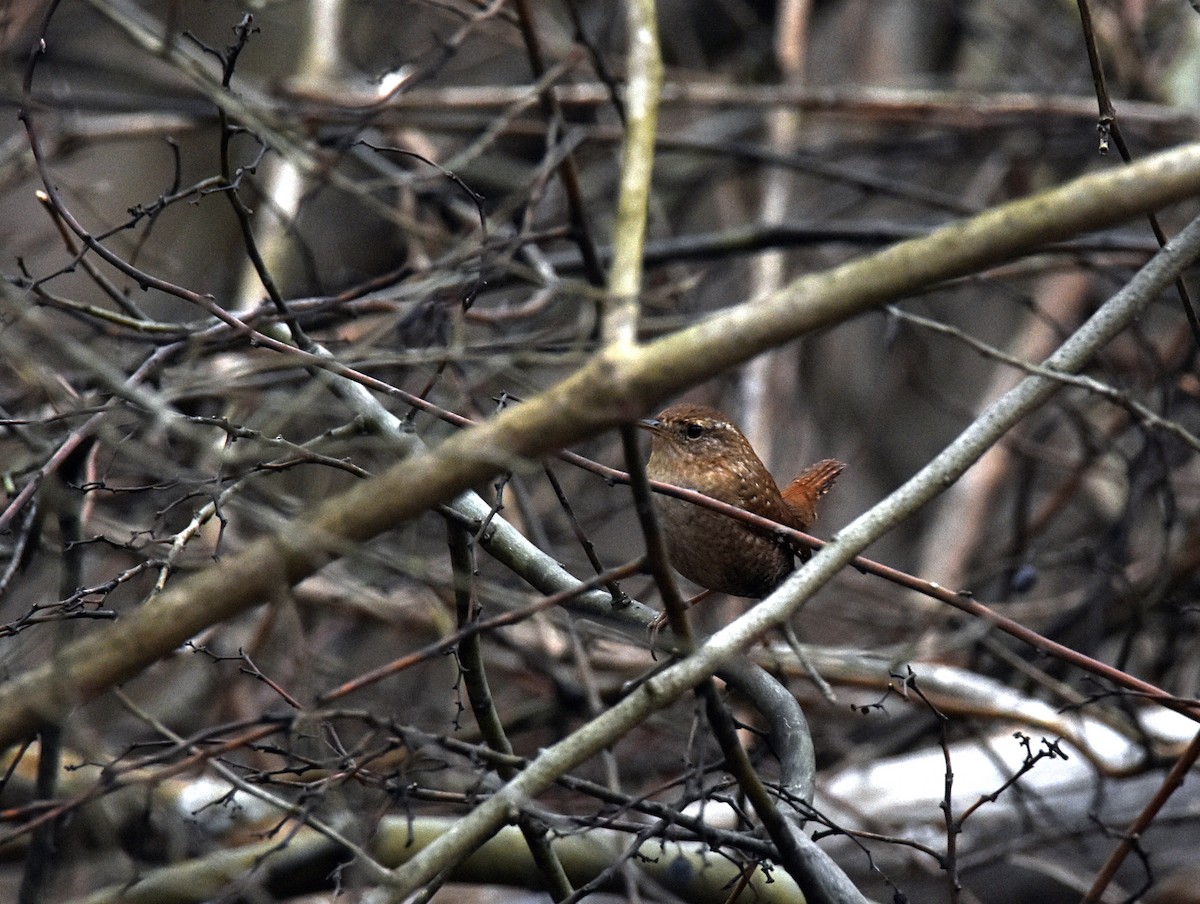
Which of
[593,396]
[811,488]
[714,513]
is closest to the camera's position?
[593,396]

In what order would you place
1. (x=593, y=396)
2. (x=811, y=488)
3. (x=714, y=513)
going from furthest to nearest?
(x=811, y=488), (x=714, y=513), (x=593, y=396)

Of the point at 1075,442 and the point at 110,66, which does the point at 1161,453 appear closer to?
the point at 1075,442

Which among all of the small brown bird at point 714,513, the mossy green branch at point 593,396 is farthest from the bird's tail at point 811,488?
the mossy green branch at point 593,396

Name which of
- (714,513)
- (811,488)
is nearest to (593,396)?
(714,513)

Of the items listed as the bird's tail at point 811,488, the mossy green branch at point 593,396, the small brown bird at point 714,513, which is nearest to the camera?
the mossy green branch at point 593,396

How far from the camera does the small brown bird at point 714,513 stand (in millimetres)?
3037

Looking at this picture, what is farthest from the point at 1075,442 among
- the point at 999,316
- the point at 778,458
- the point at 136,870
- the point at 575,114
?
the point at 136,870

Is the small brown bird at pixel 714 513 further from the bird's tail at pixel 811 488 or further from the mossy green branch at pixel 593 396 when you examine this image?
the mossy green branch at pixel 593 396

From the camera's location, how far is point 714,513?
2.93 meters

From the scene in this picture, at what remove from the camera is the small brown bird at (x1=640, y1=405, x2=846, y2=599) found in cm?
304

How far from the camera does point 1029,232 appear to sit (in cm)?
169

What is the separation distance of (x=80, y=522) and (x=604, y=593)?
1.16 metres

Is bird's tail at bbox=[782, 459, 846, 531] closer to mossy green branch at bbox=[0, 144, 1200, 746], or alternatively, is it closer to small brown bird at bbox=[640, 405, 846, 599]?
small brown bird at bbox=[640, 405, 846, 599]

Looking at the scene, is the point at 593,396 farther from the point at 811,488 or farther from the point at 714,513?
the point at 811,488
